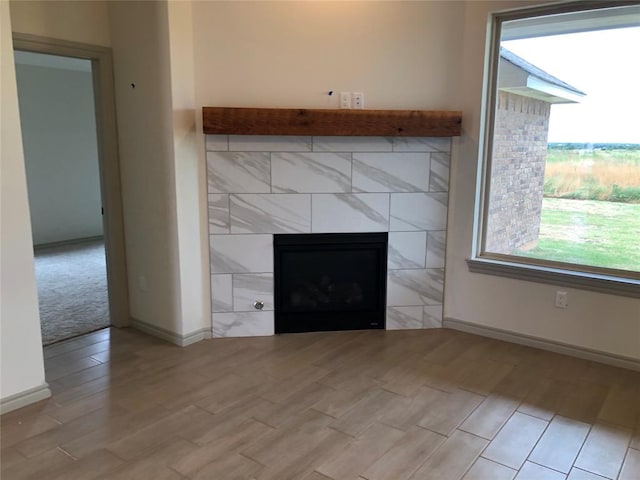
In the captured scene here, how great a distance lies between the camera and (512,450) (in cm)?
231

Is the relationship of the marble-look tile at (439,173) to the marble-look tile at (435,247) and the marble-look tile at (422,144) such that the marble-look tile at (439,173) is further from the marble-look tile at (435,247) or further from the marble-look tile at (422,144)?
the marble-look tile at (435,247)

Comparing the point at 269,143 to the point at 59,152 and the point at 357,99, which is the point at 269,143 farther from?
the point at 59,152

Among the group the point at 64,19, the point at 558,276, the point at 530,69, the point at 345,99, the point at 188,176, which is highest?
the point at 64,19

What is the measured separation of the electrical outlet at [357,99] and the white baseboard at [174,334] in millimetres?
1970

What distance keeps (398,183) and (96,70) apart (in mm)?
2347

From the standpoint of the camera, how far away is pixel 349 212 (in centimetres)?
364

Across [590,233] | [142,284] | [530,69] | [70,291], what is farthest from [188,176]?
[590,233]

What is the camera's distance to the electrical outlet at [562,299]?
3312 mm

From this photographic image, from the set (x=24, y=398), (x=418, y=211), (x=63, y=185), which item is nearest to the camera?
(x=24, y=398)

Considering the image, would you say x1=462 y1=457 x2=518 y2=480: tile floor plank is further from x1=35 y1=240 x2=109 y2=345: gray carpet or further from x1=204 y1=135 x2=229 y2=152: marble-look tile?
x1=35 y1=240 x2=109 y2=345: gray carpet

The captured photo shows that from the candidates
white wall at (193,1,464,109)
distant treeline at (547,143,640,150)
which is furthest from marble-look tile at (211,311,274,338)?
distant treeline at (547,143,640,150)

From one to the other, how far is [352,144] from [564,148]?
4.81 feet

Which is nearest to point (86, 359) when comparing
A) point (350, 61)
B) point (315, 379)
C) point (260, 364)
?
point (260, 364)

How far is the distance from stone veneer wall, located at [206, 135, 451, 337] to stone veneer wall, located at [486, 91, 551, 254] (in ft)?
1.23
